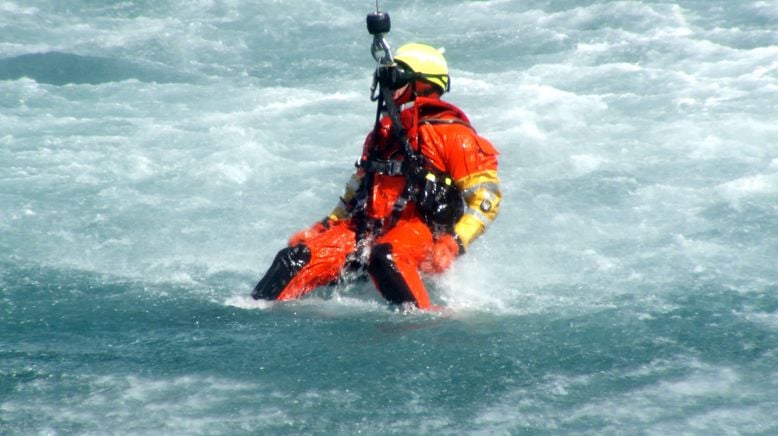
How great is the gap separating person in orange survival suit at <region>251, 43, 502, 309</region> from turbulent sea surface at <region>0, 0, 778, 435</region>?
19cm

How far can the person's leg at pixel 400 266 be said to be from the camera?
5.88 metres

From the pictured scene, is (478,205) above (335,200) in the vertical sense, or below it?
below

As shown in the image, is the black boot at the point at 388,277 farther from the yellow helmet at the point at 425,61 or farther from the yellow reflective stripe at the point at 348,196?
the yellow helmet at the point at 425,61

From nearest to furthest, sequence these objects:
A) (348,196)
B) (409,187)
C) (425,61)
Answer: (409,187), (425,61), (348,196)

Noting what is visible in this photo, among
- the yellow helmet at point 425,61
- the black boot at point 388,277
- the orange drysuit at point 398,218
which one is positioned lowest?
the black boot at point 388,277

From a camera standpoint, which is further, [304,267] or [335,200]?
[335,200]

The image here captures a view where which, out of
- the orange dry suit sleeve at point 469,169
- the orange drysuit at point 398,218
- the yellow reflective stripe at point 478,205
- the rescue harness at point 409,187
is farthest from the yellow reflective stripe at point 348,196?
the yellow reflective stripe at point 478,205

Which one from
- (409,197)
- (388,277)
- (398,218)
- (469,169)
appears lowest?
(388,277)

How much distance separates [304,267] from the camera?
20.2 ft

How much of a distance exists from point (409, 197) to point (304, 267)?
72 centimetres

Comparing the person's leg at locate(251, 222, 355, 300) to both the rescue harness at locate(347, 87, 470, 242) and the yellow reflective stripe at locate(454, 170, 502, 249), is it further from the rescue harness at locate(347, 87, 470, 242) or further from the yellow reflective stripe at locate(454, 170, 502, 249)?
the yellow reflective stripe at locate(454, 170, 502, 249)

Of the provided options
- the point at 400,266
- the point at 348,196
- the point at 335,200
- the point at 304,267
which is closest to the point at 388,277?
the point at 400,266

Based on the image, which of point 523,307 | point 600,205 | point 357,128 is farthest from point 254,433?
point 357,128

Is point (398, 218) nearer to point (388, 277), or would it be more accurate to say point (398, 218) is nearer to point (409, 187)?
point (409, 187)
